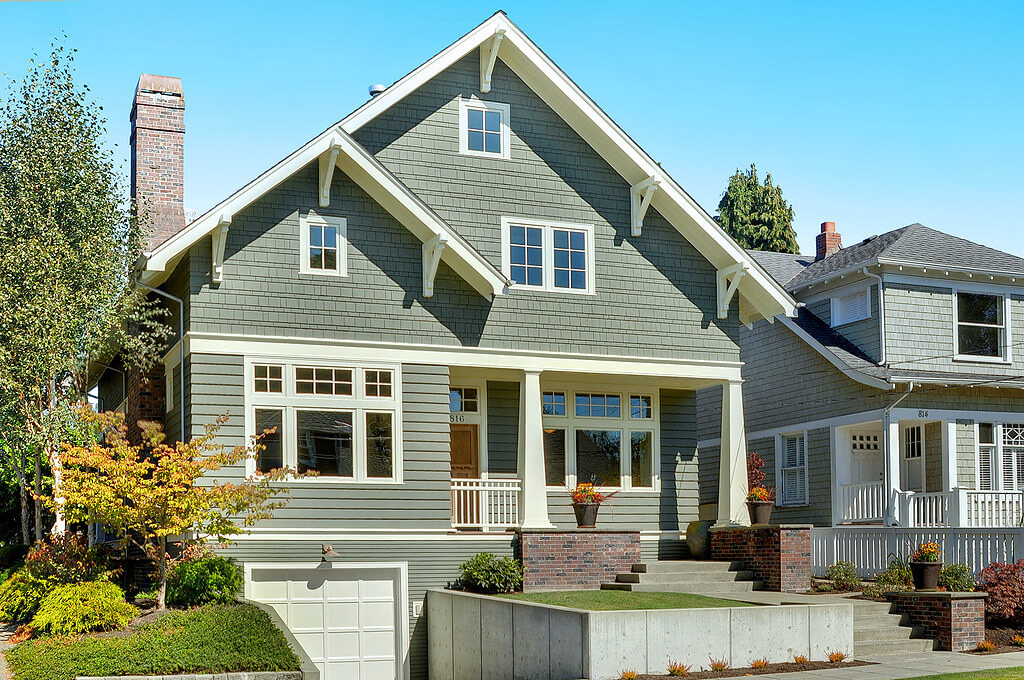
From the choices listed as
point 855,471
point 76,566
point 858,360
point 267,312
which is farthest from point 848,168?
point 76,566

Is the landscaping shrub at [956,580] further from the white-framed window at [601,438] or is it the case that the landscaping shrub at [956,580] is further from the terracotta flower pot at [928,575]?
Result: the white-framed window at [601,438]

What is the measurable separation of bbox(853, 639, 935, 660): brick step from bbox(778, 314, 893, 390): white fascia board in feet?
24.2

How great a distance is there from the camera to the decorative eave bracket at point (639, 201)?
20.2 meters

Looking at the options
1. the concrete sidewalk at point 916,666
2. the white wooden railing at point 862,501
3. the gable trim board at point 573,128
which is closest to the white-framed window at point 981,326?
the white wooden railing at point 862,501

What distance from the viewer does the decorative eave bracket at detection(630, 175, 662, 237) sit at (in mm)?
20188

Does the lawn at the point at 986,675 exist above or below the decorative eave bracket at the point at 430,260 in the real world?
below

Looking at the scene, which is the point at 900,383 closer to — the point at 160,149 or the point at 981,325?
the point at 981,325

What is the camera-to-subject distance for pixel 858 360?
2414cm

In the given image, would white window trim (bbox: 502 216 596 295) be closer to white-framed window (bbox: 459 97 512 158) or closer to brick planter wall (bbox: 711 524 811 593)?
white-framed window (bbox: 459 97 512 158)

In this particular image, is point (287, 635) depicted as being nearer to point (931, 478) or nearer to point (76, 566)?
point (76, 566)

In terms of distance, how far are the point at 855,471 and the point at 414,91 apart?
12.8 meters

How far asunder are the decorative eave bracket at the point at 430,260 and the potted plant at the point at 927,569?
8.78m

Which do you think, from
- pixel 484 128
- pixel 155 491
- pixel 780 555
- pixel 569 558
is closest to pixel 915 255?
pixel 780 555

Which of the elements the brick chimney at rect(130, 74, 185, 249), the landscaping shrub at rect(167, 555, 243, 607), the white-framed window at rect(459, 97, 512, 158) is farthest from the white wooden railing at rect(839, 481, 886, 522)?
the brick chimney at rect(130, 74, 185, 249)
